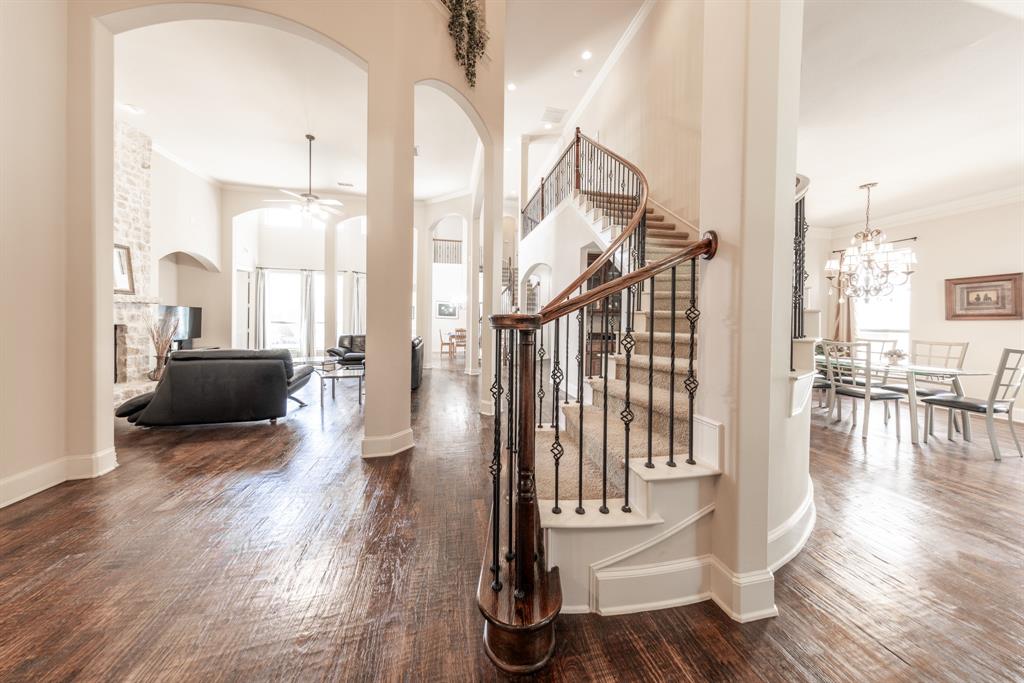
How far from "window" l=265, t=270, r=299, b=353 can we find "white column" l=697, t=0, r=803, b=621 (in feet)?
34.6

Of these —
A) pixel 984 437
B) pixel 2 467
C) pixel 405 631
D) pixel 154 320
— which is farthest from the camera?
pixel 154 320

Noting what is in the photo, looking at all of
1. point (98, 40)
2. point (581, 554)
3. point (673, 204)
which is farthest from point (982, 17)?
point (98, 40)

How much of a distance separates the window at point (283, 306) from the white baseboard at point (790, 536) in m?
10.7

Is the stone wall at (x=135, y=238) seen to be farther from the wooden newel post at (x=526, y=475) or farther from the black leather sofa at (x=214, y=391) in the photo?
the wooden newel post at (x=526, y=475)

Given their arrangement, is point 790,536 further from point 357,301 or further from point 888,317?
point 357,301

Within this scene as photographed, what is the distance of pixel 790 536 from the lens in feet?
6.41

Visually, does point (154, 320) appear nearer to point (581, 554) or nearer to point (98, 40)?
point (98, 40)

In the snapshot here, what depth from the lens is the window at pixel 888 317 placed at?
25.1 feet

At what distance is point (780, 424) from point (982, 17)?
4.29 meters

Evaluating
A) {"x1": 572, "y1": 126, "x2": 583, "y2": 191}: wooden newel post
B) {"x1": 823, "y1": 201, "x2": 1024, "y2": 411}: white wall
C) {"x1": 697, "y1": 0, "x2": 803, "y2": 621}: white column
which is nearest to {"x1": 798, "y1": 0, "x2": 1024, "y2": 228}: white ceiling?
{"x1": 823, "y1": 201, "x2": 1024, "y2": 411}: white wall

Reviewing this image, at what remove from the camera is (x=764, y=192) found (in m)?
1.54

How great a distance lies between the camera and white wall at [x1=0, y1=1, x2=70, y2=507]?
233 cm

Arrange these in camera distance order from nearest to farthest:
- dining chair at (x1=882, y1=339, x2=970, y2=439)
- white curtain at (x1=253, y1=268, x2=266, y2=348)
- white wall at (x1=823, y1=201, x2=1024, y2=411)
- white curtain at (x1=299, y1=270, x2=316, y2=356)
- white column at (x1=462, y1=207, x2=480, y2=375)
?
dining chair at (x1=882, y1=339, x2=970, y2=439)
white wall at (x1=823, y1=201, x2=1024, y2=411)
white column at (x1=462, y1=207, x2=480, y2=375)
white curtain at (x1=253, y1=268, x2=266, y2=348)
white curtain at (x1=299, y1=270, x2=316, y2=356)

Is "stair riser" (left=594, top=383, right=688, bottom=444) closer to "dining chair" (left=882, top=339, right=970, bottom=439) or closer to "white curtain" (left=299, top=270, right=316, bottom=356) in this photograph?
"dining chair" (left=882, top=339, right=970, bottom=439)
